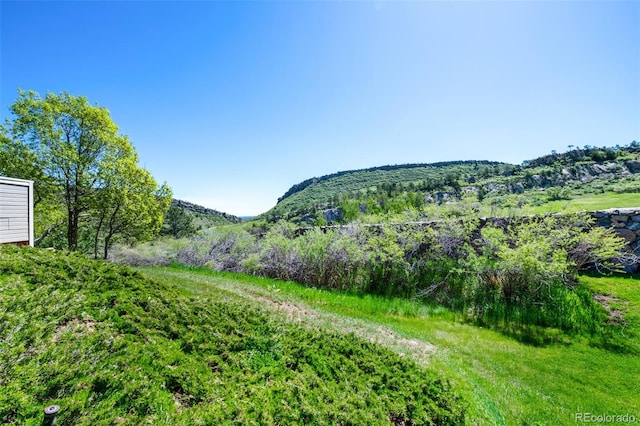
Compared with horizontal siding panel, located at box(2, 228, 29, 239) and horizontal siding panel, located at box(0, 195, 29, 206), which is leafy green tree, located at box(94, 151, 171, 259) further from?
horizontal siding panel, located at box(2, 228, 29, 239)

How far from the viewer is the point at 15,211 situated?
8234mm

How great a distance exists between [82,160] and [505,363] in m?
19.9

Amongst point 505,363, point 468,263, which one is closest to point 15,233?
point 505,363

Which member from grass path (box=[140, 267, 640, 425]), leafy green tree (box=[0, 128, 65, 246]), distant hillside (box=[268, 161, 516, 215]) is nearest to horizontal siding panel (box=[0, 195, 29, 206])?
grass path (box=[140, 267, 640, 425])

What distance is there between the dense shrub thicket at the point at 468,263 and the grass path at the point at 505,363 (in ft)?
2.78

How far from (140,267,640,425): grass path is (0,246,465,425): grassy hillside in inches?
32.0

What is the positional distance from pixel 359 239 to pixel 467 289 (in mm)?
4309

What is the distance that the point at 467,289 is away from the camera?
28.7ft

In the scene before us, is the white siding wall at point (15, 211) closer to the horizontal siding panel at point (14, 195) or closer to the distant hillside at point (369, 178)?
the horizontal siding panel at point (14, 195)

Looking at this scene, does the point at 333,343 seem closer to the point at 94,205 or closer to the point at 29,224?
the point at 29,224

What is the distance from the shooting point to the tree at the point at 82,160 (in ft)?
45.4

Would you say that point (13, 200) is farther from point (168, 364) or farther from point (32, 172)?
point (168, 364)

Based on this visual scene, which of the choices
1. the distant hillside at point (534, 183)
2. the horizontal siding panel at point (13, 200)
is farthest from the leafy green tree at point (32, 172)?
the distant hillside at point (534, 183)

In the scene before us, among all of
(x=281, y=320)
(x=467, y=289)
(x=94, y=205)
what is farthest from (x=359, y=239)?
(x=94, y=205)
